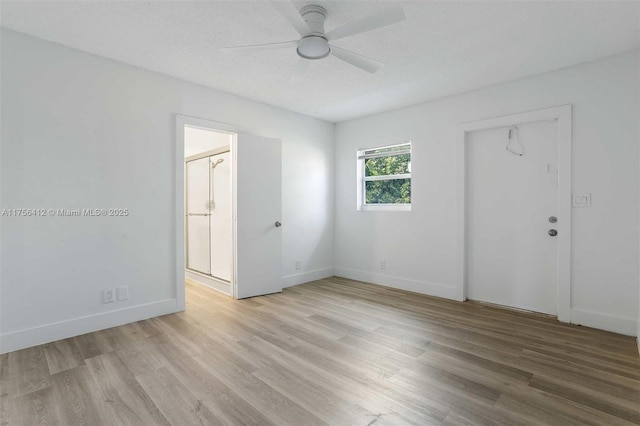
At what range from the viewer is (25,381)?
2.05 metres

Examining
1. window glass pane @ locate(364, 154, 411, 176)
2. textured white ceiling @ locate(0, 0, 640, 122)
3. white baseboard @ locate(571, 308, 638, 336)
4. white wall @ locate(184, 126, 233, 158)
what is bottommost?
white baseboard @ locate(571, 308, 638, 336)

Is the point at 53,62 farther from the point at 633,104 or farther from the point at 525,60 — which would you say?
the point at 633,104

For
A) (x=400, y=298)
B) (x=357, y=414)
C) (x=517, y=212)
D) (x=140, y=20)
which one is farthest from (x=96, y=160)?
(x=517, y=212)

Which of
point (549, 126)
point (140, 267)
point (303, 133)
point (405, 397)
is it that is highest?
point (303, 133)

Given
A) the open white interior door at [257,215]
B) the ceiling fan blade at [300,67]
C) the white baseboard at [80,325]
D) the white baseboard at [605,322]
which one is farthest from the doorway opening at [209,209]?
the white baseboard at [605,322]

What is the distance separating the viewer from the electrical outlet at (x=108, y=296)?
294 cm

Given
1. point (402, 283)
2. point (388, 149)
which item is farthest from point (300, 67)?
point (402, 283)

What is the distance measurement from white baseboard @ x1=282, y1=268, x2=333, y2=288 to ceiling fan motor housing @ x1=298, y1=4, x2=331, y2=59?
314 cm

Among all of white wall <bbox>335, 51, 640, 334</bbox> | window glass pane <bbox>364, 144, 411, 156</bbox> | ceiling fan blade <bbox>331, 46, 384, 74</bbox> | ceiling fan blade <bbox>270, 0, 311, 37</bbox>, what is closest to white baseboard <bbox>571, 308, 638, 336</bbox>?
white wall <bbox>335, 51, 640, 334</bbox>

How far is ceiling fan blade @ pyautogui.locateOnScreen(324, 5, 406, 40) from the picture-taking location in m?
1.78

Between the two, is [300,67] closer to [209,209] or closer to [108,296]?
[108,296]

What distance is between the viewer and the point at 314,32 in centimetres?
214

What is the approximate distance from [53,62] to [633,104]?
5.07 meters

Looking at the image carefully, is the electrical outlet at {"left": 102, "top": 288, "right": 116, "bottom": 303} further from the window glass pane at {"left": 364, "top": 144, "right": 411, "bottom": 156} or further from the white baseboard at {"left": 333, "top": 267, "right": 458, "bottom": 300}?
the window glass pane at {"left": 364, "top": 144, "right": 411, "bottom": 156}
